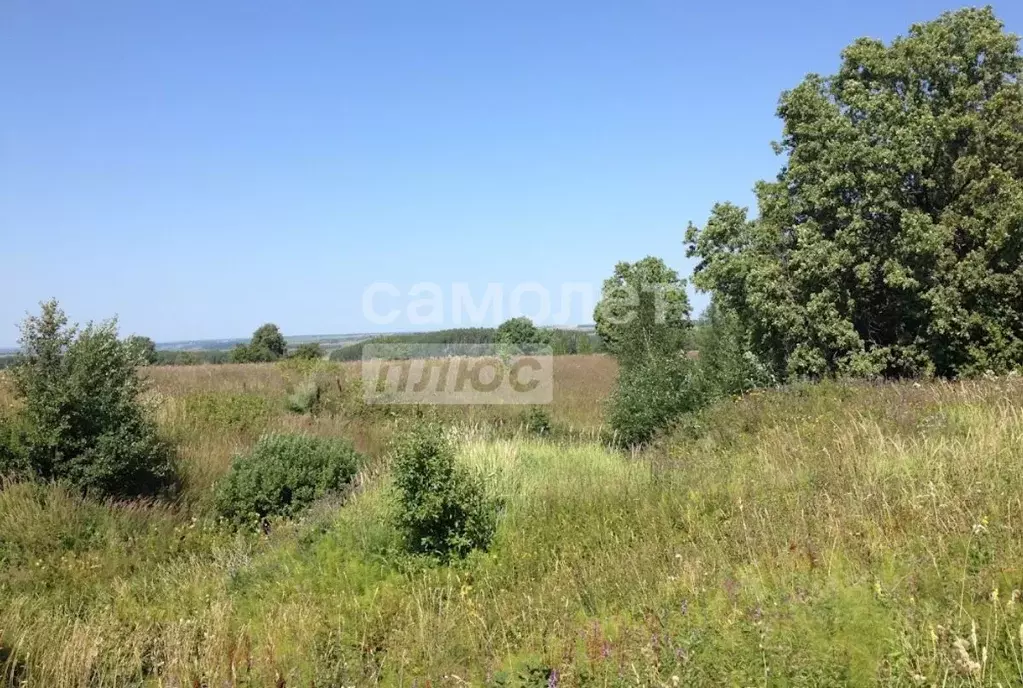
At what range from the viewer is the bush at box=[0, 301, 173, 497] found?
866 centimetres

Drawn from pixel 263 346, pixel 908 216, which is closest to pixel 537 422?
pixel 908 216

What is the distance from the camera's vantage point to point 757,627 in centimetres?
342

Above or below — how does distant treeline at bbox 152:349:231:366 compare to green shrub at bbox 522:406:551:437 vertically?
above

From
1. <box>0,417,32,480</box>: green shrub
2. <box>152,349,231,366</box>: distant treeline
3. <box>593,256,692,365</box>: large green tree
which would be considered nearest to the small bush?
<box>593,256,692,365</box>: large green tree

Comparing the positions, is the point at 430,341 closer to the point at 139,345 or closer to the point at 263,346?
the point at 139,345

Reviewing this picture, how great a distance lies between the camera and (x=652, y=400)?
12273 millimetres

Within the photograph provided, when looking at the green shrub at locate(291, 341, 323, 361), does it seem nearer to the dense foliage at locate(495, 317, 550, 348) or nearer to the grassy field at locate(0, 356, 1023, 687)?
the grassy field at locate(0, 356, 1023, 687)

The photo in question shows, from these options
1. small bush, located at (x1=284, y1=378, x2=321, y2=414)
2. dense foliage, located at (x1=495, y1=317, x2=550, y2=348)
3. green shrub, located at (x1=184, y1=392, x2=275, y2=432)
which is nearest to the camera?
green shrub, located at (x1=184, y1=392, x2=275, y2=432)

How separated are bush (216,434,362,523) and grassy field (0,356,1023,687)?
1.57 feet

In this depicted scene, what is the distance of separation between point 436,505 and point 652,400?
6.65 metres

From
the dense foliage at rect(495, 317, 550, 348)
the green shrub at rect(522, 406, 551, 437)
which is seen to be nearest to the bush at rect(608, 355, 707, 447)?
the green shrub at rect(522, 406, 551, 437)

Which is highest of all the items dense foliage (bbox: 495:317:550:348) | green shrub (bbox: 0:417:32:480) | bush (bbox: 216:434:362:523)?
dense foliage (bbox: 495:317:550:348)

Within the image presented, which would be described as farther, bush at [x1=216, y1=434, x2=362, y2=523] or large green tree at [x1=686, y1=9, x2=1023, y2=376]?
large green tree at [x1=686, y1=9, x2=1023, y2=376]

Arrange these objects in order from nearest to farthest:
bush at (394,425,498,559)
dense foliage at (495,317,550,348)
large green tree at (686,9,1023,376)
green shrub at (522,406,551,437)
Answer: bush at (394,425,498,559) → large green tree at (686,9,1023,376) → green shrub at (522,406,551,437) → dense foliage at (495,317,550,348)
